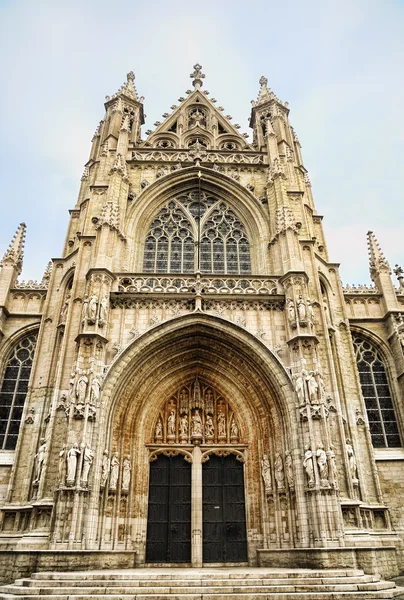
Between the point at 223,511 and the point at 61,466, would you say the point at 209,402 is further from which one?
the point at 61,466

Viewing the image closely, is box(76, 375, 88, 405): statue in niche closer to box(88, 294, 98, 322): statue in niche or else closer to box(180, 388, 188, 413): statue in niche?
box(88, 294, 98, 322): statue in niche

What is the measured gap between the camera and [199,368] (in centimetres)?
1614

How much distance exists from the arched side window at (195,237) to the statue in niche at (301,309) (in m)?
4.11

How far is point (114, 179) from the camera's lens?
1902cm

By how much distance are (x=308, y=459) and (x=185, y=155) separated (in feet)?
50.6

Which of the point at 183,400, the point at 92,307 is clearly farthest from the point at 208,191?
the point at 183,400

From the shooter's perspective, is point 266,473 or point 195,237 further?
point 195,237

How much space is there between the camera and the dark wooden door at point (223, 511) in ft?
45.0

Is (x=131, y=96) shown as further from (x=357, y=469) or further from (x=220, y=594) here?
(x=220, y=594)

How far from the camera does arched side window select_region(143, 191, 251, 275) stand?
1886cm

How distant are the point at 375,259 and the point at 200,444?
458 inches

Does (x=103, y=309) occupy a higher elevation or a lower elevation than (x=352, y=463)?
higher

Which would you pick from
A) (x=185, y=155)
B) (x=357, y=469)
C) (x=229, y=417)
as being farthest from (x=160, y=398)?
(x=185, y=155)

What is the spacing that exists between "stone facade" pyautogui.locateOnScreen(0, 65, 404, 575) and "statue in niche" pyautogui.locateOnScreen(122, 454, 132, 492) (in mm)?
90
